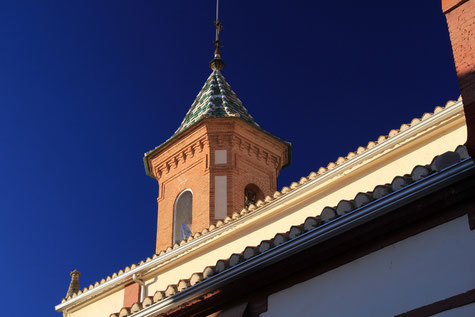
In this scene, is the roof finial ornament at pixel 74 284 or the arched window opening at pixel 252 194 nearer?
the roof finial ornament at pixel 74 284

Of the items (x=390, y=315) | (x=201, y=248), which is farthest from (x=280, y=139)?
(x=390, y=315)

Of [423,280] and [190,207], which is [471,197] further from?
[190,207]

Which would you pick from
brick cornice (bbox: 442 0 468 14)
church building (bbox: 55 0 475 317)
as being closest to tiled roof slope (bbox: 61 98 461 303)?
church building (bbox: 55 0 475 317)

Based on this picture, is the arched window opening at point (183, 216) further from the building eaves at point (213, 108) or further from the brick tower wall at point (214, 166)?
the building eaves at point (213, 108)

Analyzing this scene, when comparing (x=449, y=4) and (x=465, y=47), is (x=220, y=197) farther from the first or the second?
(x=465, y=47)

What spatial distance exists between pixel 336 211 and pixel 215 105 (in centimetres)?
1217

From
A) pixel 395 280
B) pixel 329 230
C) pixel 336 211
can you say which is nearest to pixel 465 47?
pixel 336 211

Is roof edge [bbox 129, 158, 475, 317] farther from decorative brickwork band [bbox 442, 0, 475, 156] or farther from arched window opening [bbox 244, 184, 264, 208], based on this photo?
arched window opening [bbox 244, 184, 264, 208]

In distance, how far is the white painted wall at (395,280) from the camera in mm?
7266

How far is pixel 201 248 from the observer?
47.9 ft

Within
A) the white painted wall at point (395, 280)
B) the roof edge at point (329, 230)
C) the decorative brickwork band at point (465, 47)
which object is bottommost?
the white painted wall at point (395, 280)

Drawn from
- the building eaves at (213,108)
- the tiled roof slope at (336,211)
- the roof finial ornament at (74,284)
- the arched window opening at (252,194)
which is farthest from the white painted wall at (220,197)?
the tiled roof slope at (336,211)

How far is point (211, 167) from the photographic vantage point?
18.4m

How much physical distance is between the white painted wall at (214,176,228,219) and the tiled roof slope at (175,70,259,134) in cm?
188
